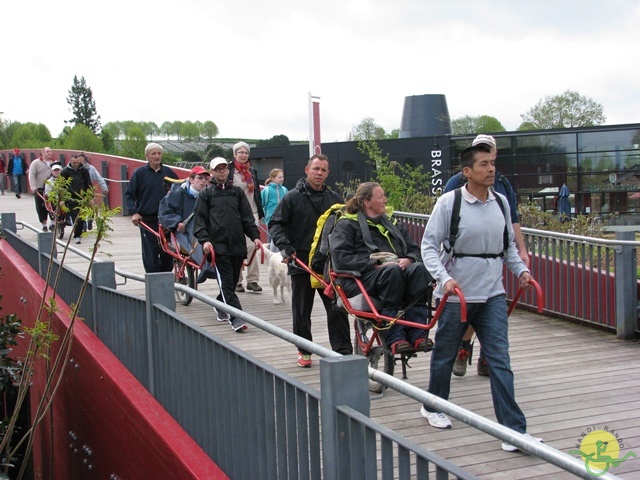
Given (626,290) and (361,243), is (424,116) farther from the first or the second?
(361,243)

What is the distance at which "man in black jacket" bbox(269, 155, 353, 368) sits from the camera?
822 centimetres

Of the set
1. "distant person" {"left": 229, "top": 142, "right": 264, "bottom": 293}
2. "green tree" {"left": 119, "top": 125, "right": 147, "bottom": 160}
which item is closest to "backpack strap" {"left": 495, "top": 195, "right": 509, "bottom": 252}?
"distant person" {"left": 229, "top": 142, "right": 264, "bottom": 293}

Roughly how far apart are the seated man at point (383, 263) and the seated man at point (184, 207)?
4067mm

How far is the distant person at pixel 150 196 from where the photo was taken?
1150 cm

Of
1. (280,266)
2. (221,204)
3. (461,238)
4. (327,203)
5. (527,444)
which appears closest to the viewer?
(527,444)

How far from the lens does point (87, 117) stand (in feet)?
553

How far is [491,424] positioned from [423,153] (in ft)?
133

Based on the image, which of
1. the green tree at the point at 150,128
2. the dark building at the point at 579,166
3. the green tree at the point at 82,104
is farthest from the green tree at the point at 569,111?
the green tree at the point at 150,128

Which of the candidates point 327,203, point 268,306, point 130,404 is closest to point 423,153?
point 268,306

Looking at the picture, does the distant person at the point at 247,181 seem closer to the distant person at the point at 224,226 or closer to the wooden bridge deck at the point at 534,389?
the wooden bridge deck at the point at 534,389

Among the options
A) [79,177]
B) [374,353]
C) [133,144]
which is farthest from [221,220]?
[133,144]

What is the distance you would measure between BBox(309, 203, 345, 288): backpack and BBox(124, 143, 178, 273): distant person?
4080 mm

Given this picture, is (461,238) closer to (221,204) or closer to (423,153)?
(221,204)

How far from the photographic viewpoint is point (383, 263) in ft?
23.2
